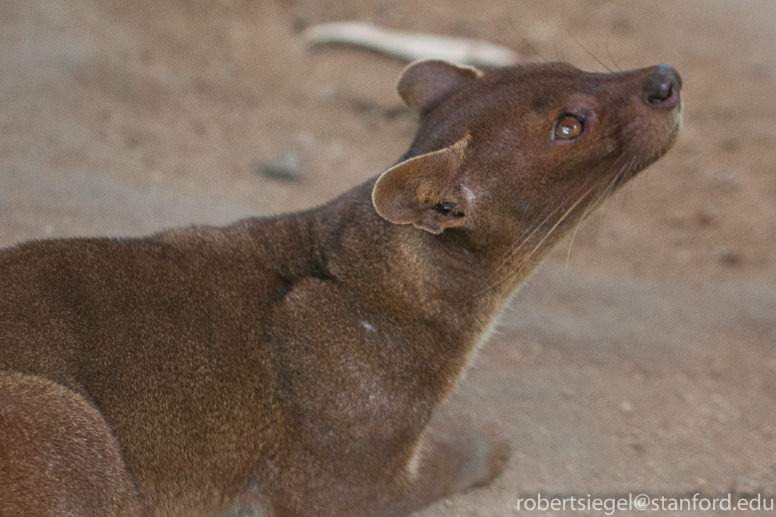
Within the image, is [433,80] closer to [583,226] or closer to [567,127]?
[567,127]

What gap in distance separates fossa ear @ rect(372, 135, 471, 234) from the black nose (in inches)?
36.5

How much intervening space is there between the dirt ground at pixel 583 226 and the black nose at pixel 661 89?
1.23 m

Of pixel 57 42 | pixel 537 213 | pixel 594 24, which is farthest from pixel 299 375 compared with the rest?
pixel 594 24

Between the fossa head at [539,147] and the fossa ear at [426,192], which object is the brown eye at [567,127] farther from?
the fossa ear at [426,192]

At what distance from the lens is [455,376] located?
344 centimetres

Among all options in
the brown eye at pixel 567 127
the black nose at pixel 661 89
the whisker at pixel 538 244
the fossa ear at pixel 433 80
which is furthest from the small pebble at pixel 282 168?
the black nose at pixel 661 89

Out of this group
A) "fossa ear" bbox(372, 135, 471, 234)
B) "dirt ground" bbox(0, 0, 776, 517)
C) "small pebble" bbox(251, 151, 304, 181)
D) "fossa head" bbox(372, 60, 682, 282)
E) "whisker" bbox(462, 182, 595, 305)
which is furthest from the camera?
"small pebble" bbox(251, 151, 304, 181)

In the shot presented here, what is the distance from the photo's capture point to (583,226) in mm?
5387

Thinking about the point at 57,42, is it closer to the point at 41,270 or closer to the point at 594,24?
the point at 41,270

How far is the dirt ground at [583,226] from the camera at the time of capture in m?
4.34

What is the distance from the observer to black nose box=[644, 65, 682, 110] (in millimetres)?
3293

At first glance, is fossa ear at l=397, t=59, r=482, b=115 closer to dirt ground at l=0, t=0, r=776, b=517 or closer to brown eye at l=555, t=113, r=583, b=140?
brown eye at l=555, t=113, r=583, b=140

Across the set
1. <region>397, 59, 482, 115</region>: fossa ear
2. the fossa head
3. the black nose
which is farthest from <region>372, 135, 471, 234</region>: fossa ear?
the black nose

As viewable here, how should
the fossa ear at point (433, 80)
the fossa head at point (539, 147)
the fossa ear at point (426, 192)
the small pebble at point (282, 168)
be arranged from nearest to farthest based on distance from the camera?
the fossa ear at point (426, 192)
the fossa head at point (539, 147)
the fossa ear at point (433, 80)
the small pebble at point (282, 168)
